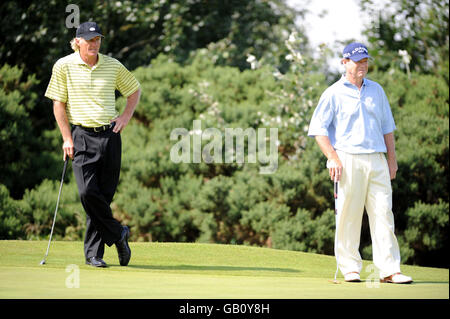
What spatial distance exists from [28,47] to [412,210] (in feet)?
29.9

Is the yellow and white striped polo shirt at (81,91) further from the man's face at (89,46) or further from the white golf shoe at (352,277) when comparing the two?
the white golf shoe at (352,277)

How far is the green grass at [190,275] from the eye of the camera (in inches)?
179

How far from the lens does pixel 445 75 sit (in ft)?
51.3

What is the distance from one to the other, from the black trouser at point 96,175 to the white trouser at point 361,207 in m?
2.05

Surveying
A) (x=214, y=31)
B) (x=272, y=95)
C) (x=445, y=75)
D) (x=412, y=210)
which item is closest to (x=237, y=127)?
(x=272, y=95)

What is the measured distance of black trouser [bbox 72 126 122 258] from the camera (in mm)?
6422

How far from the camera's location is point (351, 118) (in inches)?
237

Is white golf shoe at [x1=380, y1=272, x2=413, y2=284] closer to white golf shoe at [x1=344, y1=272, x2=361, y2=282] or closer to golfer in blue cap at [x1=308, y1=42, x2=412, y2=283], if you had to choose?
golfer in blue cap at [x1=308, y1=42, x2=412, y2=283]

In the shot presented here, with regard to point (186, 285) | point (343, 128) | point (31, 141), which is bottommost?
point (31, 141)

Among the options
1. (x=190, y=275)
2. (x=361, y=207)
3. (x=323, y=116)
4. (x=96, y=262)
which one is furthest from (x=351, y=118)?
(x=96, y=262)

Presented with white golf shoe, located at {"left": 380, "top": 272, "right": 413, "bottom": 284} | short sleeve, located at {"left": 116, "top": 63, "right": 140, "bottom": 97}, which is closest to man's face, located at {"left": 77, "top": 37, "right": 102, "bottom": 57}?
short sleeve, located at {"left": 116, "top": 63, "right": 140, "bottom": 97}

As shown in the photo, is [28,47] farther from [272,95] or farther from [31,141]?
[272,95]

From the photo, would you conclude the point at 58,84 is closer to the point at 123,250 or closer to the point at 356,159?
the point at 123,250

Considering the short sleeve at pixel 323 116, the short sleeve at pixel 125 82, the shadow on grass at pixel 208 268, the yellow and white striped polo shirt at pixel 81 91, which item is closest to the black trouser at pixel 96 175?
the yellow and white striped polo shirt at pixel 81 91
